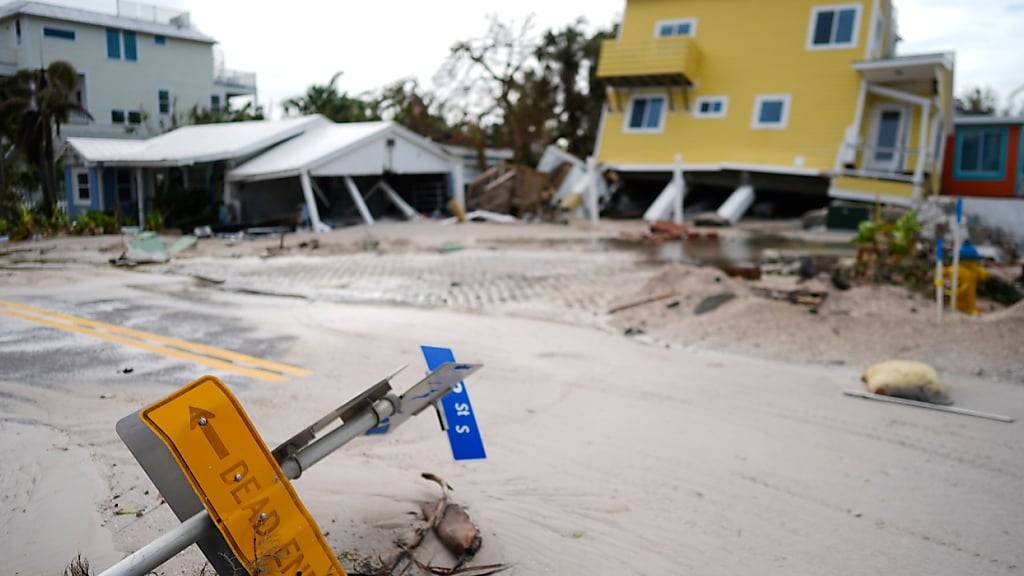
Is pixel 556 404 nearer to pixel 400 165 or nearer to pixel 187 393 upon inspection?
pixel 187 393

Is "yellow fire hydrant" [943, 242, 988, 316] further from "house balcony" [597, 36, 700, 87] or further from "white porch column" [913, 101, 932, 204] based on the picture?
"house balcony" [597, 36, 700, 87]

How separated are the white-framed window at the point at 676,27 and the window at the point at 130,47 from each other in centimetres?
2695

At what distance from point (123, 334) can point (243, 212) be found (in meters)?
17.5

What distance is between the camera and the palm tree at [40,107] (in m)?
4.60

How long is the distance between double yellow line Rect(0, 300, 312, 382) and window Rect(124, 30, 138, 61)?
2.06 m

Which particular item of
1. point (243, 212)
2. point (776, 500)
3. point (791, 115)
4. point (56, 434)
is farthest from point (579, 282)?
point (791, 115)

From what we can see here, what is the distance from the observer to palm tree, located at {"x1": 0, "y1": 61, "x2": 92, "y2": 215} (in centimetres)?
460

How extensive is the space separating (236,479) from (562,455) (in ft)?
9.99

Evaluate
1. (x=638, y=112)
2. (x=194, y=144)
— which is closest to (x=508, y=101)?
(x=638, y=112)

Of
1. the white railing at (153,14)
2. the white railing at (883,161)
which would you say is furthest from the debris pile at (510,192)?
the white railing at (153,14)

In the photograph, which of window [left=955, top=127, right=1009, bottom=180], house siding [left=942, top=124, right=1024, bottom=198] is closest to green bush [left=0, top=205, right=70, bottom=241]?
house siding [left=942, top=124, right=1024, bottom=198]

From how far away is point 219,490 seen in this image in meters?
2.24

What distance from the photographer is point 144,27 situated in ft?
16.0

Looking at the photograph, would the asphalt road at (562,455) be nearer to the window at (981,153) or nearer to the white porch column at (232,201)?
the white porch column at (232,201)
